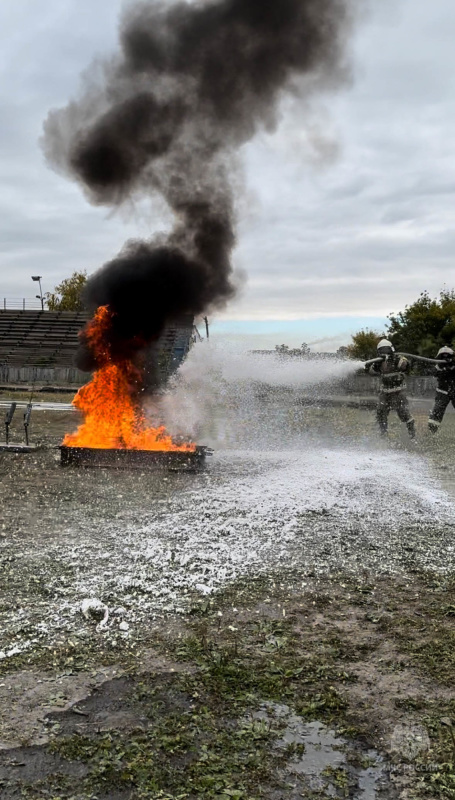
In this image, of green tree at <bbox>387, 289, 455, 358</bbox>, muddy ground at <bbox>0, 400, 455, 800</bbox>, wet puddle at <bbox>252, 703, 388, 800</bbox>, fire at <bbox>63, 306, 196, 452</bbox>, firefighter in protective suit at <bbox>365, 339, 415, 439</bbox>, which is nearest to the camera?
wet puddle at <bbox>252, 703, 388, 800</bbox>

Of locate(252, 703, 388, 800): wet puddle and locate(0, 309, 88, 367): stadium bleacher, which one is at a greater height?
locate(0, 309, 88, 367): stadium bleacher

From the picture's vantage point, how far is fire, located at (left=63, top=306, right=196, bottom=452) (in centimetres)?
1243

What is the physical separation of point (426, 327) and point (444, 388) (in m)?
26.3

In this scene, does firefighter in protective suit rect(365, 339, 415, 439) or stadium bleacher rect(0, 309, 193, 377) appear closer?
firefighter in protective suit rect(365, 339, 415, 439)

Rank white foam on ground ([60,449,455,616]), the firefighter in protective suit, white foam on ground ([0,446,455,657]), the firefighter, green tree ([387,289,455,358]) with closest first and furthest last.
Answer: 1. white foam on ground ([0,446,455,657])
2. white foam on ground ([60,449,455,616])
3. the firefighter in protective suit
4. the firefighter
5. green tree ([387,289,455,358])

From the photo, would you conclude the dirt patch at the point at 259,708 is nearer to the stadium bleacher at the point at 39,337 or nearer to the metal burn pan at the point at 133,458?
the metal burn pan at the point at 133,458

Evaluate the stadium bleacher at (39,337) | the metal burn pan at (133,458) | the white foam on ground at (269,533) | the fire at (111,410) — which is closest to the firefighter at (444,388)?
the white foam on ground at (269,533)

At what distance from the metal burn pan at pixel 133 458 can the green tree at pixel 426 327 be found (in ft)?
102

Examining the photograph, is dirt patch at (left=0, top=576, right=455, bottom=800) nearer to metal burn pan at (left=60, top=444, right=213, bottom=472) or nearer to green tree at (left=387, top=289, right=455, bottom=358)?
metal burn pan at (left=60, top=444, right=213, bottom=472)

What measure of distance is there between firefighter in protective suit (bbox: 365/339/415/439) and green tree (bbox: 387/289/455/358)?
2433 cm

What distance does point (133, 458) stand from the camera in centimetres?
1169

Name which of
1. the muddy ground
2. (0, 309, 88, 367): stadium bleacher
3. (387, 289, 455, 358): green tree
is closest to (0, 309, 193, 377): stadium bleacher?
(0, 309, 88, 367): stadium bleacher

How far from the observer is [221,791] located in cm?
308

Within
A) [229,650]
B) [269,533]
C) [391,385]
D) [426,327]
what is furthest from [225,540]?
[426,327]
